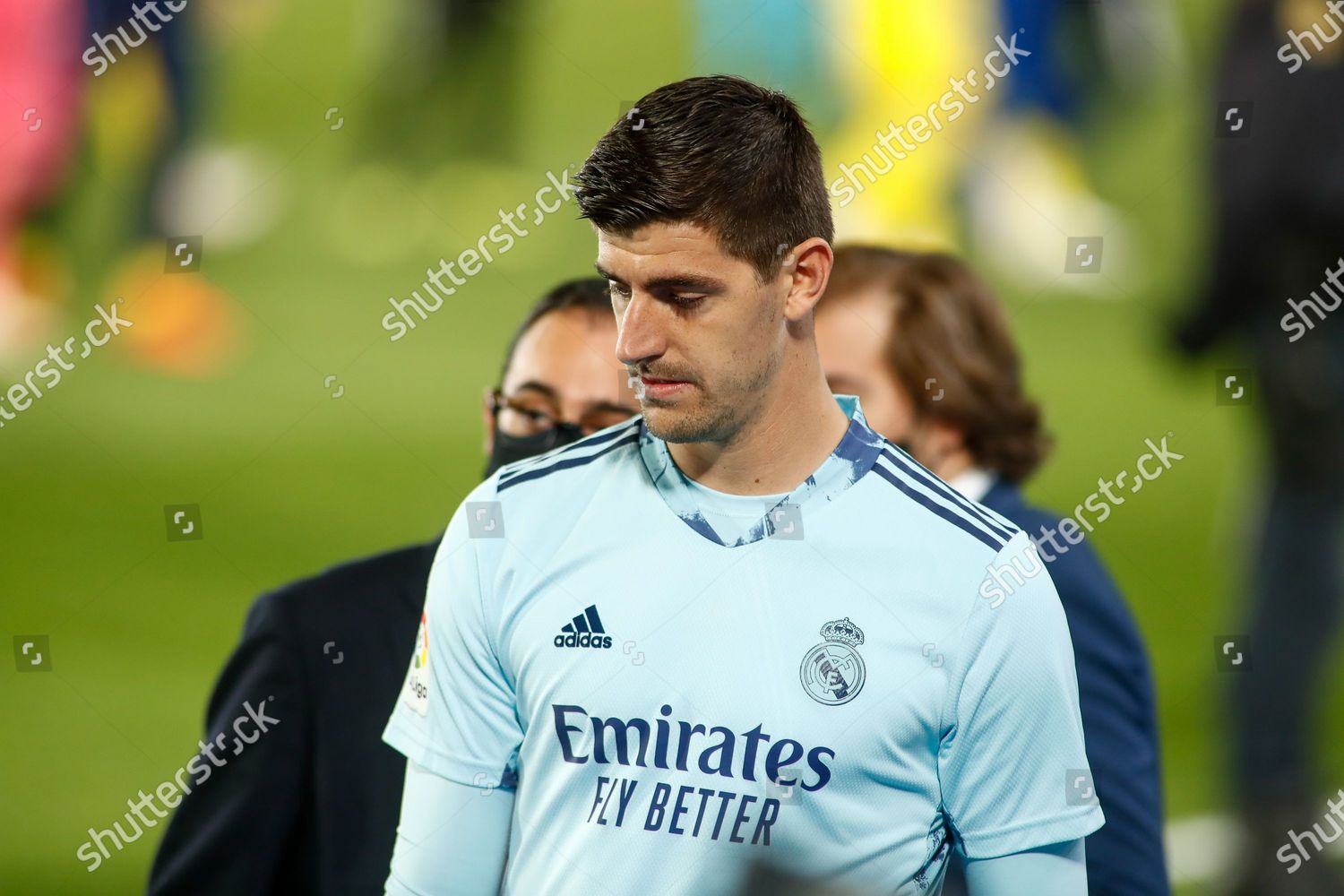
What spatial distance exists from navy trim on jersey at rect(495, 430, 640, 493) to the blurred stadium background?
3402 mm

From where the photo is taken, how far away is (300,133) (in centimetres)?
1187

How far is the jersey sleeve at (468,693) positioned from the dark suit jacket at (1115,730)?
903mm

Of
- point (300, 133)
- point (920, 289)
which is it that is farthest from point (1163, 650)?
point (300, 133)

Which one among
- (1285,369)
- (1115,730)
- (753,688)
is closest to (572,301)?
(753,688)

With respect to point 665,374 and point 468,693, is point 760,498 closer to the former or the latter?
point 665,374

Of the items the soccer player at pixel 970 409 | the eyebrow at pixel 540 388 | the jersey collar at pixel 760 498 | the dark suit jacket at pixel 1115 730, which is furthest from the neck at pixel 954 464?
the jersey collar at pixel 760 498

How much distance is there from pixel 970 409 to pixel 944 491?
107 cm

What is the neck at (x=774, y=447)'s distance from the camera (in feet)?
6.98

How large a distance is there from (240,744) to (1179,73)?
35.8ft

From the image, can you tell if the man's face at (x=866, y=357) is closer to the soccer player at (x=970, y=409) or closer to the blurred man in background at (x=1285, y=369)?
the soccer player at (x=970, y=409)

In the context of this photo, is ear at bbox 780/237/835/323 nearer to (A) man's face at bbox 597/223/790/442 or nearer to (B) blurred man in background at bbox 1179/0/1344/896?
(A) man's face at bbox 597/223/790/442

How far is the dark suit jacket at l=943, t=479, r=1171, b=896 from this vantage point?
8.34ft

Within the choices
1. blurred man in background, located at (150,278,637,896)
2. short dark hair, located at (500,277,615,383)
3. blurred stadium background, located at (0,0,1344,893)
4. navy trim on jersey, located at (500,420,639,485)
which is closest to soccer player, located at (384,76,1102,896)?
navy trim on jersey, located at (500,420,639,485)

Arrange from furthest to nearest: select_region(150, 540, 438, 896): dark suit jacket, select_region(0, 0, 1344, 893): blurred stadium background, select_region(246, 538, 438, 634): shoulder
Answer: select_region(0, 0, 1344, 893): blurred stadium background < select_region(246, 538, 438, 634): shoulder < select_region(150, 540, 438, 896): dark suit jacket
